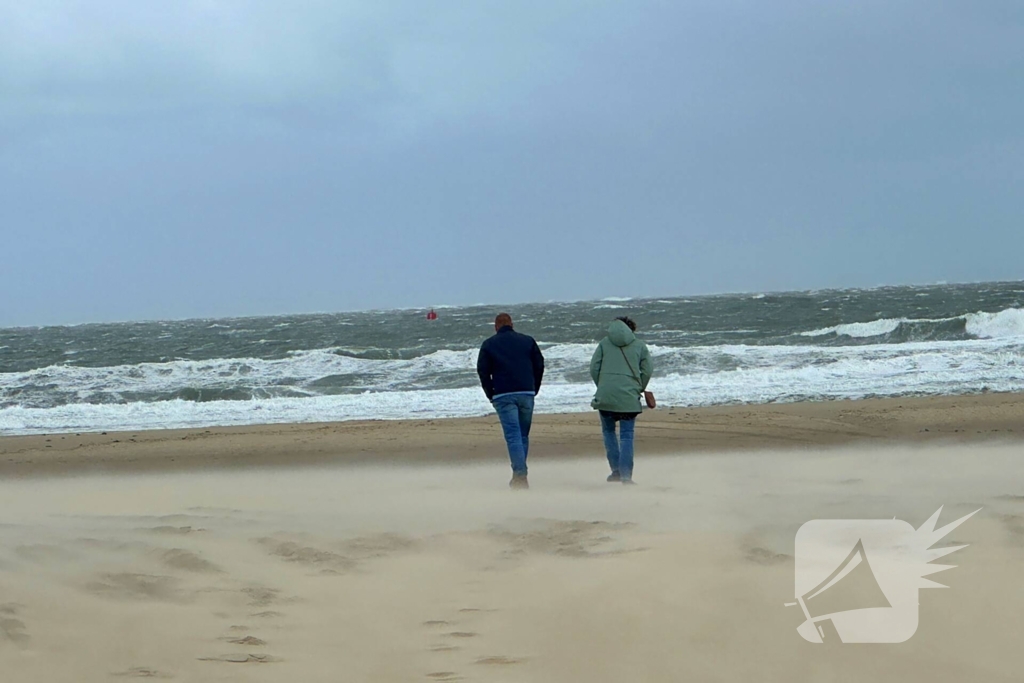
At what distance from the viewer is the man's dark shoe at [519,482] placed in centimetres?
778

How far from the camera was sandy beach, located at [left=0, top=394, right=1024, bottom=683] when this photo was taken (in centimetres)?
346

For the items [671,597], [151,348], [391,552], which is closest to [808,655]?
[671,597]

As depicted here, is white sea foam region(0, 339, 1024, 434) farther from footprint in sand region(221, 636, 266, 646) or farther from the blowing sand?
footprint in sand region(221, 636, 266, 646)

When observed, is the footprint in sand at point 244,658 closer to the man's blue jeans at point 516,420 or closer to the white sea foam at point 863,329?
the man's blue jeans at point 516,420

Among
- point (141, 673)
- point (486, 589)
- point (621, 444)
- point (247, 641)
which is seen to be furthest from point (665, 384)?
point (141, 673)

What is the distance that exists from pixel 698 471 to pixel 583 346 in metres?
20.4

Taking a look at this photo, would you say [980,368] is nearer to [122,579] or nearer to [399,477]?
[399,477]

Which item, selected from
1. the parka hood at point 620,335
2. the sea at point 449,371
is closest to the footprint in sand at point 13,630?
the parka hood at point 620,335

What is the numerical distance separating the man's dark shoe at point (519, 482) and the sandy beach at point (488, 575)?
0.70 feet

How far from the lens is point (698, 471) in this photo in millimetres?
8602

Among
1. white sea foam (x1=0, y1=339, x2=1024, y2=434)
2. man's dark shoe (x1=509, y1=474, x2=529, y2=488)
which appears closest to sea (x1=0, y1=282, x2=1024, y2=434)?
white sea foam (x1=0, y1=339, x2=1024, y2=434)

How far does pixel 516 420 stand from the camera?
7.80 meters

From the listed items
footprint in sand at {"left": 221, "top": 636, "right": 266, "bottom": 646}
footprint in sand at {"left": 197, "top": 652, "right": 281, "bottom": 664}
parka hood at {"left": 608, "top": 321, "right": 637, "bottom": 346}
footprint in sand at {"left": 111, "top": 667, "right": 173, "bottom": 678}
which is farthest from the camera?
parka hood at {"left": 608, "top": 321, "right": 637, "bottom": 346}

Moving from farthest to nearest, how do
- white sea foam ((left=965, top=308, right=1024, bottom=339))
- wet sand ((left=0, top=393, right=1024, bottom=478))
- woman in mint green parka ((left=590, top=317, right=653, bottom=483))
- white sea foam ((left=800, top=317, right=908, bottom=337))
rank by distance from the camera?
white sea foam ((left=800, top=317, right=908, bottom=337)) < white sea foam ((left=965, top=308, right=1024, bottom=339)) < wet sand ((left=0, top=393, right=1024, bottom=478)) < woman in mint green parka ((left=590, top=317, right=653, bottom=483))
